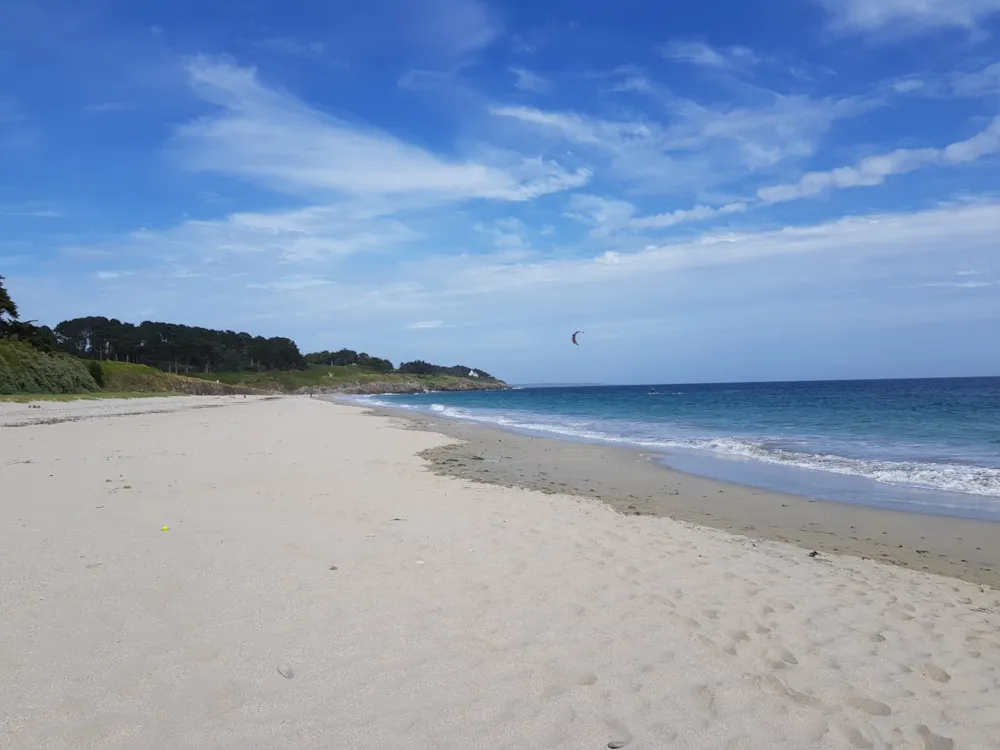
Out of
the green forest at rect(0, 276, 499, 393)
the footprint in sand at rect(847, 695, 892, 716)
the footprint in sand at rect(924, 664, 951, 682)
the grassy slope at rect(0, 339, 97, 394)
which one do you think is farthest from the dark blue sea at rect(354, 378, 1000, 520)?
the green forest at rect(0, 276, 499, 393)

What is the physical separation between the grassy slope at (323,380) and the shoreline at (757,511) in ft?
304

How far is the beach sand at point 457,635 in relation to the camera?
10.2ft

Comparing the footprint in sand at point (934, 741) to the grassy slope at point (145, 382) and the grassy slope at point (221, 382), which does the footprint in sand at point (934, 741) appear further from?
the grassy slope at point (145, 382)

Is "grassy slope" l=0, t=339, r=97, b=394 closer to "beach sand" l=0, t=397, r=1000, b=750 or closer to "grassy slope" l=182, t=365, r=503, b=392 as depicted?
"beach sand" l=0, t=397, r=1000, b=750

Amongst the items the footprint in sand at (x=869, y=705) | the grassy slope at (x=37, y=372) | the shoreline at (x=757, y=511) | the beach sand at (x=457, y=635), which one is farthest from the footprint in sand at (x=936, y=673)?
the grassy slope at (x=37, y=372)

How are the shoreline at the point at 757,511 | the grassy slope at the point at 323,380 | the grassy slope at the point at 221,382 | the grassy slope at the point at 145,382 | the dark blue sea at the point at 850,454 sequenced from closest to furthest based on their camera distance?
1. the shoreline at the point at 757,511
2. the dark blue sea at the point at 850,454
3. the grassy slope at the point at 221,382
4. the grassy slope at the point at 145,382
5. the grassy slope at the point at 323,380

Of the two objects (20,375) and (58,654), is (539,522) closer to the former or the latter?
(58,654)

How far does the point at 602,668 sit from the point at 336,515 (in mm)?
4655

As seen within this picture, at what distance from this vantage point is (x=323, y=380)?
121 meters

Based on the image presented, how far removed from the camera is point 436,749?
9.46 feet

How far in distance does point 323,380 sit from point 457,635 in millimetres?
122403

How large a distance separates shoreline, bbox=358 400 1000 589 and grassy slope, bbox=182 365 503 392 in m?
92.6

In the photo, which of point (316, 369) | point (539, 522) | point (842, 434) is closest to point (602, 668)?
point (539, 522)

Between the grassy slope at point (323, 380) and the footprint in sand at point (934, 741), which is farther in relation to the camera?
the grassy slope at point (323, 380)
